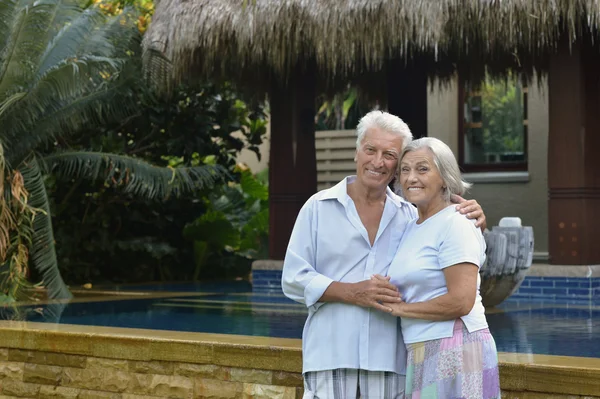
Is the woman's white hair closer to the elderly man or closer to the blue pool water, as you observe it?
the elderly man

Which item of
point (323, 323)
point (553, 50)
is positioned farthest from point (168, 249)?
point (323, 323)

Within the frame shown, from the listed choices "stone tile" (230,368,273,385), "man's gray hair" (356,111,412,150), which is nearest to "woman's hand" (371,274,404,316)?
"man's gray hair" (356,111,412,150)

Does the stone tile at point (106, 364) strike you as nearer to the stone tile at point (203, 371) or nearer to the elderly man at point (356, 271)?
the stone tile at point (203, 371)

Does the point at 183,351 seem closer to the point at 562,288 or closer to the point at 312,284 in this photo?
the point at 312,284

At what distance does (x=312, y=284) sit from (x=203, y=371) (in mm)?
2906

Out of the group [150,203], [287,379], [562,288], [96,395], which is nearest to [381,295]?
[287,379]

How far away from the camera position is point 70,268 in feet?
45.1

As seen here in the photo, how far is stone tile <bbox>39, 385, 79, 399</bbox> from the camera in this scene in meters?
7.20

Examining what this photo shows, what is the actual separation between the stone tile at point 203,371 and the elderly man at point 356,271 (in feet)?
8.67

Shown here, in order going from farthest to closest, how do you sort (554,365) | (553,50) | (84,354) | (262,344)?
(553,50) < (84,354) < (262,344) < (554,365)

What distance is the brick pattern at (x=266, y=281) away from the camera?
12352 millimetres

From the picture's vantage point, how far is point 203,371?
6516 mm

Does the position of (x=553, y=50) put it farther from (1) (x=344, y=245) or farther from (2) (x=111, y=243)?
(1) (x=344, y=245)

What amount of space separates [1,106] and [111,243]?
3556 millimetres
